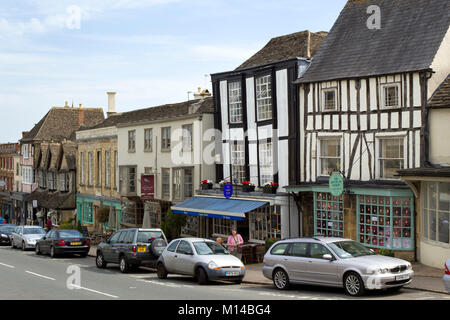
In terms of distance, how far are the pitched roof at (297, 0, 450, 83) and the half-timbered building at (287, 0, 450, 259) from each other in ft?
0.14

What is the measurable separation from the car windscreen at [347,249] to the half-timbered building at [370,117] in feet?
18.6

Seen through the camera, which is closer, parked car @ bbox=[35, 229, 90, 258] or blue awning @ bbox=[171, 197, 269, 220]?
blue awning @ bbox=[171, 197, 269, 220]

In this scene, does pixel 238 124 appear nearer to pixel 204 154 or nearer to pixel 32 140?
pixel 204 154

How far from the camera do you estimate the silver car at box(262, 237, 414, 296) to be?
14.9m

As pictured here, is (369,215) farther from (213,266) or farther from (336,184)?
(213,266)

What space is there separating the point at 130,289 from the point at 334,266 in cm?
587

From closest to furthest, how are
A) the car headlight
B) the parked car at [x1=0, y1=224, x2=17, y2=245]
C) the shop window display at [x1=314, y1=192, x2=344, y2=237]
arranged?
the car headlight, the shop window display at [x1=314, y1=192, x2=344, y2=237], the parked car at [x1=0, y1=224, x2=17, y2=245]

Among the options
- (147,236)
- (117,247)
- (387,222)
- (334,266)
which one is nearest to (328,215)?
(387,222)

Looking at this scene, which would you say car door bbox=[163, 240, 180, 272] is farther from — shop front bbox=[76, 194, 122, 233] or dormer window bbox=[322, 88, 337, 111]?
shop front bbox=[76, 194, 122, 233]

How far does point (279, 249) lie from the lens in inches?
692

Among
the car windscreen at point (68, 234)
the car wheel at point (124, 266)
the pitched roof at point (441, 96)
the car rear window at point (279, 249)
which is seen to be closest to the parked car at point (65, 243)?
the car windscreen at point (68, 234)

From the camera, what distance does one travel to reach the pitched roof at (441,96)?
20828 millimetres

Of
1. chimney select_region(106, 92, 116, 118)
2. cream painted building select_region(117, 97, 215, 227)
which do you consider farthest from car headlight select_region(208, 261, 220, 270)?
chimney select_region(106, 92, 116, 118)
